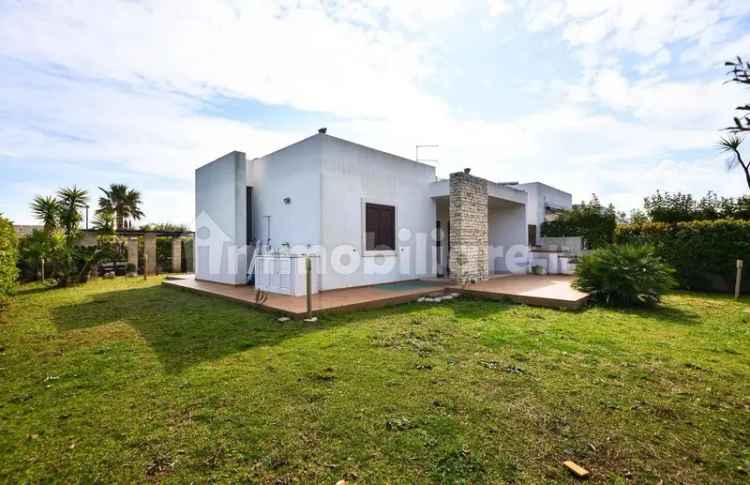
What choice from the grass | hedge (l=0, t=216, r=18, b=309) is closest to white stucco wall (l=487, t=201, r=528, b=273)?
the grass

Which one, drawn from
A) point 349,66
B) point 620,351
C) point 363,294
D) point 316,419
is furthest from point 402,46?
point 316,419

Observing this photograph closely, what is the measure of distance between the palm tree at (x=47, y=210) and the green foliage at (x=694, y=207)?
2475 cm

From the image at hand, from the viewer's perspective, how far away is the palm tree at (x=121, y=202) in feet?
96.8

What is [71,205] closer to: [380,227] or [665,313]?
[380,227]

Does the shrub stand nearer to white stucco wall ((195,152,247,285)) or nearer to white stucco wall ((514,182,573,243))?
white stucco wall ((514,182,573,243))

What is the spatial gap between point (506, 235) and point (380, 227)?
22.5ft

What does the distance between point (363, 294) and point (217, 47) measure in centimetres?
636

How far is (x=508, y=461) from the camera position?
7.22 feet

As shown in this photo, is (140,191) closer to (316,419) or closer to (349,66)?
(349,66)

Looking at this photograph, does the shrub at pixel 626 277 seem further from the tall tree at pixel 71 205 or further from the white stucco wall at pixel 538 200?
the tall tree at pixel 71 205

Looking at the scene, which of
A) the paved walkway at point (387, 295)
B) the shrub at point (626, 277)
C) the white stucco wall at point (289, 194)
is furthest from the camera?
the white stucco wall at point (289, 194)

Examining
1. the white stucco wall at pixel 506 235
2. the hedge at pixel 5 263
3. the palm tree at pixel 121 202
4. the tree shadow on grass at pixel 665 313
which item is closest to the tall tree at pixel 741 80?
the tree shadow on grass at pixel 665 313

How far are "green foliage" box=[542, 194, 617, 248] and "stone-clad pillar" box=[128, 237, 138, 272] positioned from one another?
20.4 metres

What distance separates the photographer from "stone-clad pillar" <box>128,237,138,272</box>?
15.3 meters
